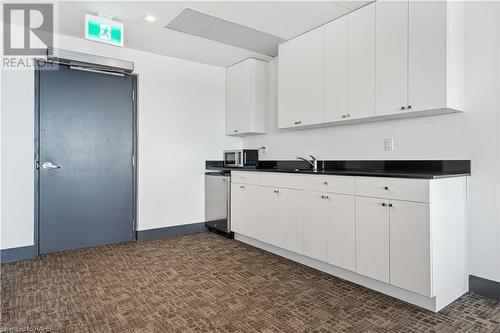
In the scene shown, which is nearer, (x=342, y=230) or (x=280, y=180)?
(x=342, y=230)

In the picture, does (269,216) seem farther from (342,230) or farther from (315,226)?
(342,230)

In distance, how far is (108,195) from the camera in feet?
13.0

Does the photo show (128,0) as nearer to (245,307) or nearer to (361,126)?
(361,126)

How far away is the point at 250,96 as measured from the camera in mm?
4496

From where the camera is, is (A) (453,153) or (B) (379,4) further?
(B) (379,4)

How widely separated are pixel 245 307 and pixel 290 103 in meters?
2.39

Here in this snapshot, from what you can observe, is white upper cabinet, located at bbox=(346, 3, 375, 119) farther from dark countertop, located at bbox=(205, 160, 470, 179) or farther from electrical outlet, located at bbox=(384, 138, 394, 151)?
dark countertop, located at bbox=(205, 160, 470, 179)

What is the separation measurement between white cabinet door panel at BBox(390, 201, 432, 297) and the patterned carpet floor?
222mm

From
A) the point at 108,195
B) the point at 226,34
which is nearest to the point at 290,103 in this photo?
the point at 226,34

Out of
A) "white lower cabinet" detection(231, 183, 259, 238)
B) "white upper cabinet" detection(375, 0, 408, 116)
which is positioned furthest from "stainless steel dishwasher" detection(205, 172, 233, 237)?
"white upper cabinet" detection(375, 0, 408, 116)

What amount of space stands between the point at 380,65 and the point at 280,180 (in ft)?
4.95

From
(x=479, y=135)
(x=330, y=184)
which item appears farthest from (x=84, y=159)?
(x=479, y=135)

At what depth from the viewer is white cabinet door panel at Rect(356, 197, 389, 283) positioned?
7.75 feet

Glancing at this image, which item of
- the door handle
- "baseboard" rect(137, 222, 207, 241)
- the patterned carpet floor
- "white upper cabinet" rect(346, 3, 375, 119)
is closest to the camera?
the patterned carpet floor
